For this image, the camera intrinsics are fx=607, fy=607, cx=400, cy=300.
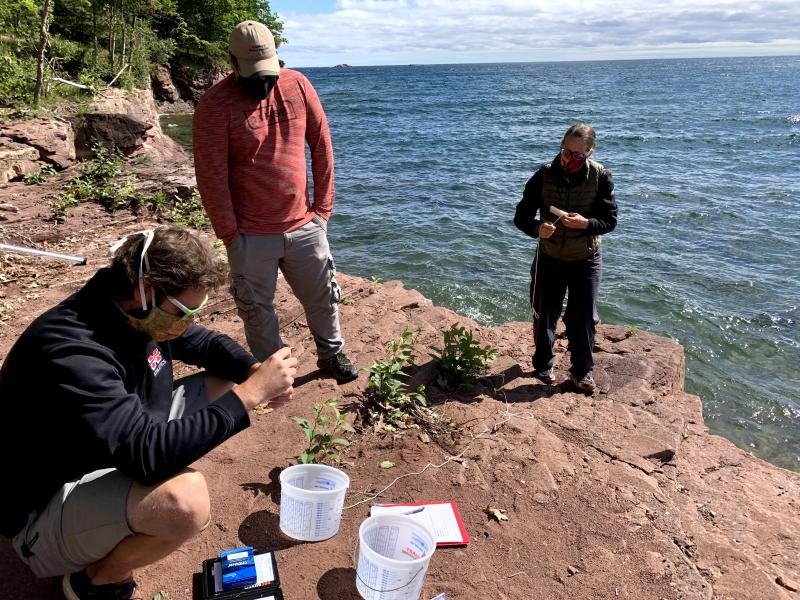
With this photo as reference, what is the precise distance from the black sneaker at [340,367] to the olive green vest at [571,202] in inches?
71.2

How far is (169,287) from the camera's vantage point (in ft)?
7.48

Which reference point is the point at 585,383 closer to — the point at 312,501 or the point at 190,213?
the point at 312,501

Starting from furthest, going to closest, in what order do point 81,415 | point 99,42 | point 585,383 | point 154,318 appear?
point 99,42 → point 585,383 → point 154,318 → point 81,415

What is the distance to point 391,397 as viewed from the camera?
4.15 m

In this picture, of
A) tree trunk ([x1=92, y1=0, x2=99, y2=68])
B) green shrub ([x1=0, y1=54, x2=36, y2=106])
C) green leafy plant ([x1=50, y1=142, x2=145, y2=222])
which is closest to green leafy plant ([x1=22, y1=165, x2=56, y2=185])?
green leafy plant ([x1=50, y1=142, x2=145, y2=222])

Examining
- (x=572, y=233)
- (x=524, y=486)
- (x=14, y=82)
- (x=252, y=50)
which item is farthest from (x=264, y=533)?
(x=14, y=82)

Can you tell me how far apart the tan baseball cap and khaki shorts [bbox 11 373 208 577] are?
2.33m

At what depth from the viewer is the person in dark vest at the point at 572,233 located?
447 centimetres

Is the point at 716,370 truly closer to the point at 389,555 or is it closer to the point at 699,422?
the point at 699,422

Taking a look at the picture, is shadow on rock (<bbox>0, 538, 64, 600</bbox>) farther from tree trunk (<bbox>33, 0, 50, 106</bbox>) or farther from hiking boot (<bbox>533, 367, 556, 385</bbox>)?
tree trunk (<bbox>33, 0, 50, 106</bbox>)

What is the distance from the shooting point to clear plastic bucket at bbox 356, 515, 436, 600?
2.50 meters

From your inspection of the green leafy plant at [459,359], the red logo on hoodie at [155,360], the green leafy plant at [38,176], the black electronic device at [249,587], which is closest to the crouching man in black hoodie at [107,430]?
the red logo on hoodie at [155,360]

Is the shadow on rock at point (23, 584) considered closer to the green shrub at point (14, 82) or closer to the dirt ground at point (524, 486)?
the dirt ground at point (524, 486)

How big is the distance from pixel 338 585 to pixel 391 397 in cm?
154
